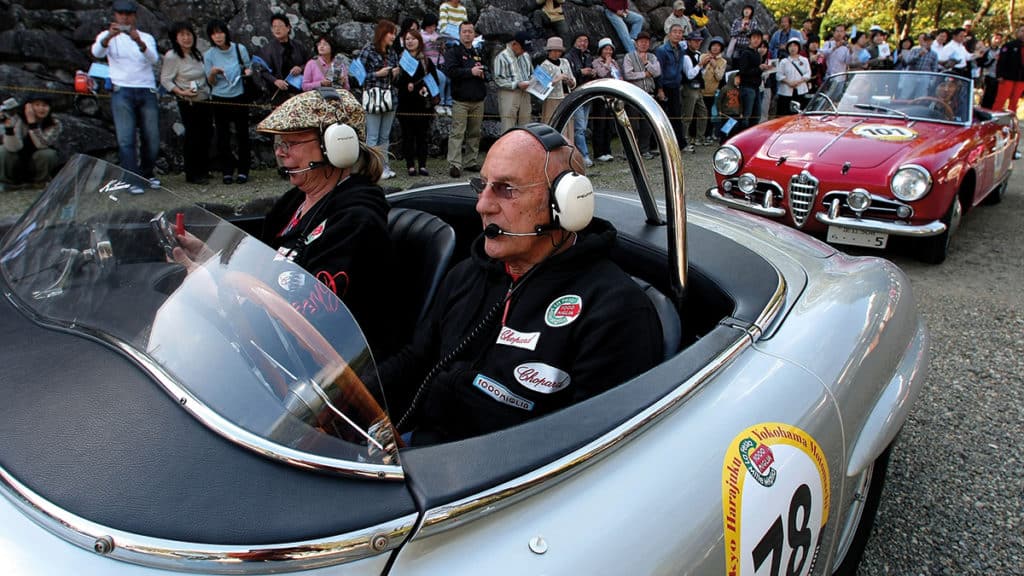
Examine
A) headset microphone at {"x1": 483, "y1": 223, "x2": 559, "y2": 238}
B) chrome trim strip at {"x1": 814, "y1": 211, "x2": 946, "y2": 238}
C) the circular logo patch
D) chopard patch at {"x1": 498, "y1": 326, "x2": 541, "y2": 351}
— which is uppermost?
the circular logo patch

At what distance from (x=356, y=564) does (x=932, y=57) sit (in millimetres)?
17674

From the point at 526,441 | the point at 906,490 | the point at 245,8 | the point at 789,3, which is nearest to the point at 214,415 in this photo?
the point at 526,441

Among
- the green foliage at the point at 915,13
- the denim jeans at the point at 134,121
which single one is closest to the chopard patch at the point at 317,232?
the denim jeans at the point at 134,121

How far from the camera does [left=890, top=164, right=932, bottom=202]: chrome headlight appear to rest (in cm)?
516

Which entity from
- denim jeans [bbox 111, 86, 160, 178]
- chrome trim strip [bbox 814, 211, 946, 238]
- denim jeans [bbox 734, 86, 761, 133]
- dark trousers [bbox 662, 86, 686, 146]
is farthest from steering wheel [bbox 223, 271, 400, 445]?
denim jeans [bbox 734, 86, 761, 133]

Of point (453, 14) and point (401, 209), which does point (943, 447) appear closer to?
point (401, 209)

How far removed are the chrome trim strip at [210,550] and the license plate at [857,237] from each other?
210 inches

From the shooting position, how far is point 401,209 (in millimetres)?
2879

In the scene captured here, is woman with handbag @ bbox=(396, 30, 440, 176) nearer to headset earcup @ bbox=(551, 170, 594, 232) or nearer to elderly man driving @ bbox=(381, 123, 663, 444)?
elderly man driving @ bbox=(381, 123, 663, 444)

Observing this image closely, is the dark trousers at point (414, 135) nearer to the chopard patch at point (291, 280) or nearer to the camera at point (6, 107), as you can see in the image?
the camera at point (6, 107)

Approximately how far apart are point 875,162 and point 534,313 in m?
4.65

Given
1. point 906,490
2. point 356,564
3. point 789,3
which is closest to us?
point 356,564

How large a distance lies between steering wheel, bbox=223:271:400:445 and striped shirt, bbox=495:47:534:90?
8134 millimetres

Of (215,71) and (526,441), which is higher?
(215,71)
